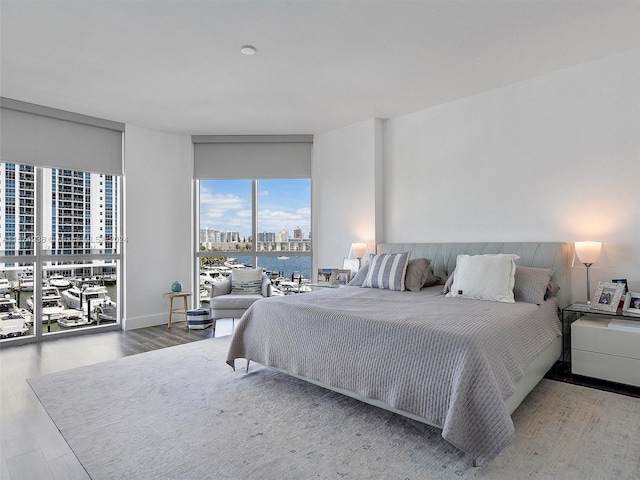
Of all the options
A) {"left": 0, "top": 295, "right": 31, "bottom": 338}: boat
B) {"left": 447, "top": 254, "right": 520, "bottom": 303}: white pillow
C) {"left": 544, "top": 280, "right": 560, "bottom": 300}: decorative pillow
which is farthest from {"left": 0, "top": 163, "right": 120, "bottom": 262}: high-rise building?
{"left": 544, "top": 280, "right": 560, "bottom": 300}: decorative pillow

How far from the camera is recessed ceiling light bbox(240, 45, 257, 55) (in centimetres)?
304

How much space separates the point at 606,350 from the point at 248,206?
4.51 meters

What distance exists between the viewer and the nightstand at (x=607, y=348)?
268 cm

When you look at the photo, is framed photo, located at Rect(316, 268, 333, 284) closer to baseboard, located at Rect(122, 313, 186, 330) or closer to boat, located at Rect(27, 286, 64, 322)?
baseboard, located at Rect(122, 313, 186, 330)

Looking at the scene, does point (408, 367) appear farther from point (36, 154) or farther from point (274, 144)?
point (36, 154)

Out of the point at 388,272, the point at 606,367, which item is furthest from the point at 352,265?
the point at 606,367

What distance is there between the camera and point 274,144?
217 inches

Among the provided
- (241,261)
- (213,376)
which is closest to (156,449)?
(213,376)

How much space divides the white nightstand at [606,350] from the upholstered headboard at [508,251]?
38cm

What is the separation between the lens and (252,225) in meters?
5.67

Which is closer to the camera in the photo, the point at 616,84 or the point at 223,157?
the point at 616,84

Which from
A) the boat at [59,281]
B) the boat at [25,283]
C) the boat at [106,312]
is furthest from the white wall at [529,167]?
the boat at [25,283]

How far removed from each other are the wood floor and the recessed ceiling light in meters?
2.95

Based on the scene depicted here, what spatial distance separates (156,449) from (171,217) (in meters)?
3.91
